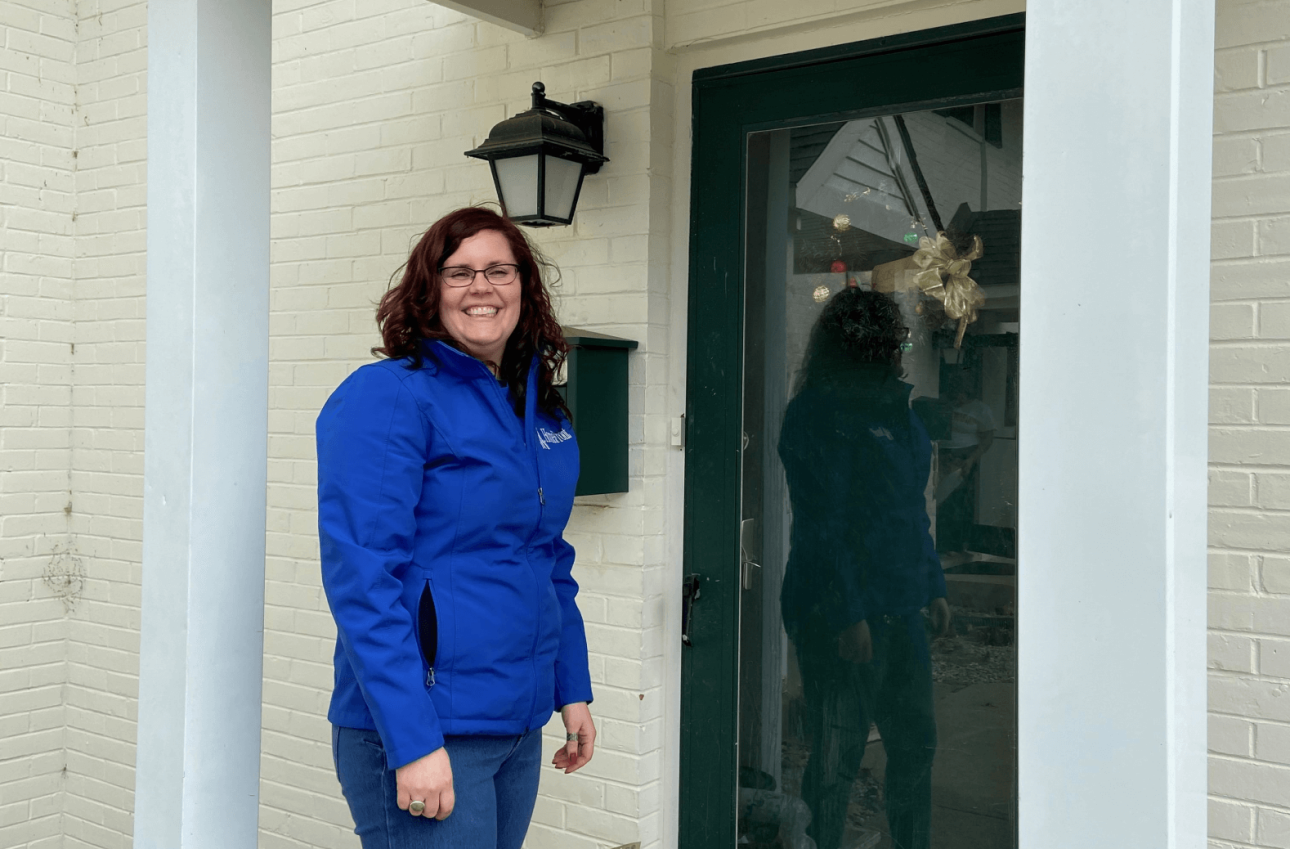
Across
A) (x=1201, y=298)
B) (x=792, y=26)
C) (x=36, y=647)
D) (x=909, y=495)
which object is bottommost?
(x=36, y=647)

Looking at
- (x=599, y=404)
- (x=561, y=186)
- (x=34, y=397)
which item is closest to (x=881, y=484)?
(x=599, y=404)

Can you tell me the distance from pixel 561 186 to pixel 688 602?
46.7 inches

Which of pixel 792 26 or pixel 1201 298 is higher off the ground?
pixel 792 26

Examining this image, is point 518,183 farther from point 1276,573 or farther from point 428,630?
point 1276,573

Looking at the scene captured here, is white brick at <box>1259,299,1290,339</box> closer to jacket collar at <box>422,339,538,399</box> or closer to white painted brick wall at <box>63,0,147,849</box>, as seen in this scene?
jacket collar at <box>422,339,538,399</box>

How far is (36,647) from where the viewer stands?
425 cm

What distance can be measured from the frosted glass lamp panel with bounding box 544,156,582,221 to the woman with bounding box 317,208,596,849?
0.83 meters

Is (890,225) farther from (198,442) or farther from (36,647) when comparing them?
(36,647)

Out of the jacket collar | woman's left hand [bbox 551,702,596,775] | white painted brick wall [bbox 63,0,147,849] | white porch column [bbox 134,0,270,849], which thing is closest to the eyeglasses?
the jacket collar

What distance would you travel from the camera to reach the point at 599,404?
112 inches

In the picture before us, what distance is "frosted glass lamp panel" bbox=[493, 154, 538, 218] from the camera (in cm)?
284

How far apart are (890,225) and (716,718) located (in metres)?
1.40

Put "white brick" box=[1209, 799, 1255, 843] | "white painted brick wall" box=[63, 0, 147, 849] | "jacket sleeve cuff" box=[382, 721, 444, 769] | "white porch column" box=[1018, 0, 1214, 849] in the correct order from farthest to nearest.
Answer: "white painted brick wall" box=[63, 0, 147, 849]
"white brick" box=[1209, 799, 1255, 843]
"jacket sleeve cuff" box=[382, 721, 444, 769]
"white porch column" box=[1018, 0, 1214, 849]

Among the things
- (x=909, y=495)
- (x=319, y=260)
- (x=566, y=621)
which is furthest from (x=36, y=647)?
(x=909, y=495)
